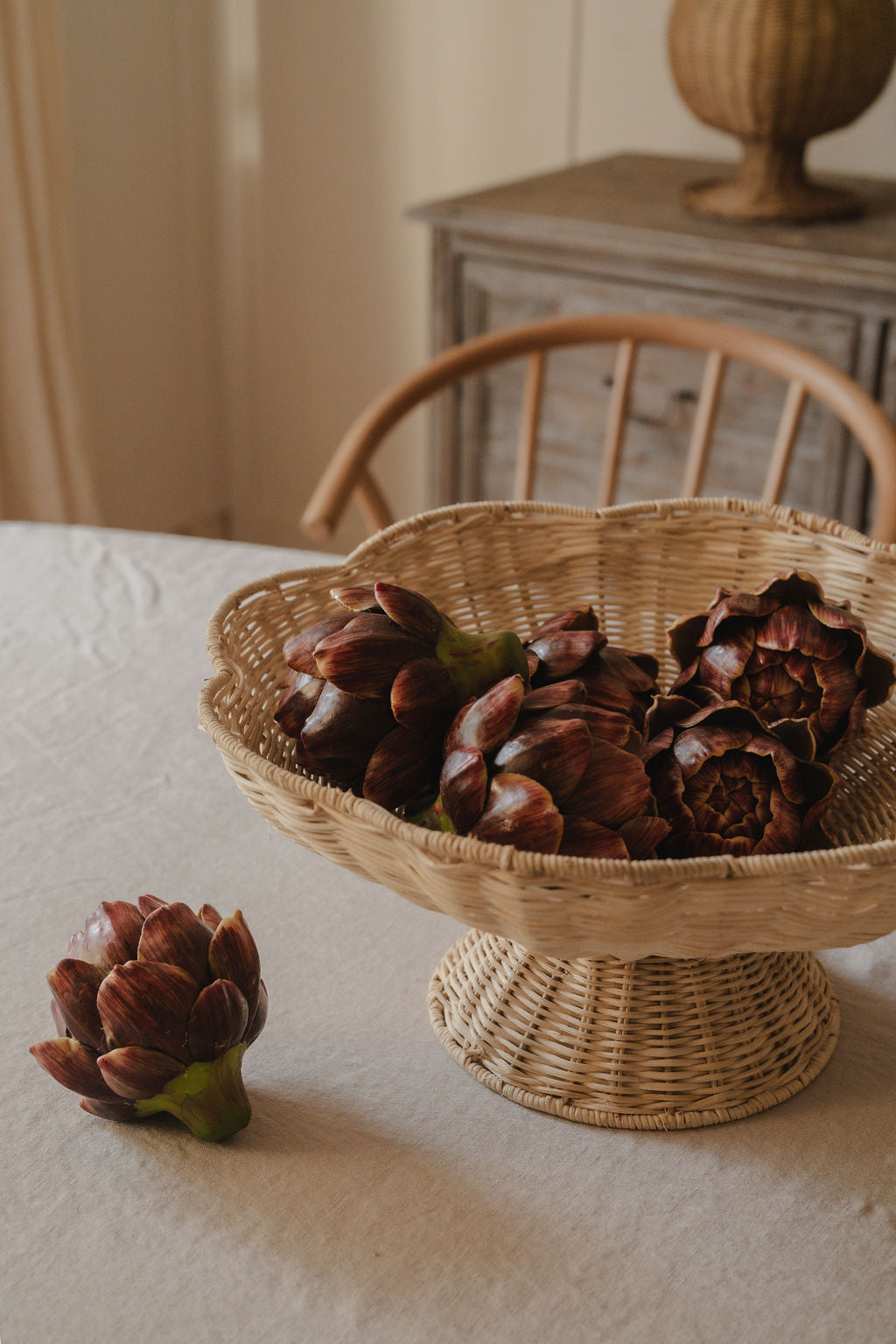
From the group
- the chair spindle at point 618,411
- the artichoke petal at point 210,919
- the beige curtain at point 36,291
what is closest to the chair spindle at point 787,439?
the chair spindle at point 618,411

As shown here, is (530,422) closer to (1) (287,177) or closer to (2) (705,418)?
(2) (705,418)

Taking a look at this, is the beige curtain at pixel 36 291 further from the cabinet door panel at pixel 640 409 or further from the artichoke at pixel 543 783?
the artichoke at pixel 543 783

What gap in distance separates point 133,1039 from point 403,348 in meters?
2.29

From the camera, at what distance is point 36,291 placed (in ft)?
7.47

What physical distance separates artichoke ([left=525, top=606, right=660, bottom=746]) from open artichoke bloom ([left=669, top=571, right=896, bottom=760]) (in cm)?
4

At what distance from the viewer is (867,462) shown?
1.73 meters

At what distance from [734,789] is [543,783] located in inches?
4.4

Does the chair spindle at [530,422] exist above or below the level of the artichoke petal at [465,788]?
below

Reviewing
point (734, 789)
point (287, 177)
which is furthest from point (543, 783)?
point (287, 177)

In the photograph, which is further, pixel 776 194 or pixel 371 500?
pixel 776 194

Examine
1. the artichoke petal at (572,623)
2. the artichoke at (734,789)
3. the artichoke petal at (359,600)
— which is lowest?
the artichoke at (734,789)

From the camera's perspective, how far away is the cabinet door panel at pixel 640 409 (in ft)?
5.76

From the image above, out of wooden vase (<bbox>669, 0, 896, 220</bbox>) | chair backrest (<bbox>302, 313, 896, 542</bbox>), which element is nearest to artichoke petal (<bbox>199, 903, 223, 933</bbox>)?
chair backrest (<bbox>302, 313, 896, 542</bbox>)

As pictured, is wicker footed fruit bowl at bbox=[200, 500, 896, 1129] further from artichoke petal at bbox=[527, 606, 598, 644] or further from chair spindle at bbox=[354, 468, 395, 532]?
chair spindle at bbox=[354, 468, 395, 532]
